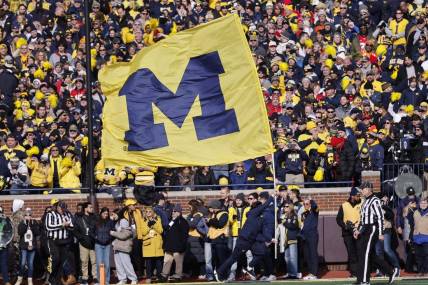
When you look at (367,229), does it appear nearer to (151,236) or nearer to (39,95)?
(151,236)

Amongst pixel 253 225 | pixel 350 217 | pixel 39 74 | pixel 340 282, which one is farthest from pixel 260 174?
pixel 39 74

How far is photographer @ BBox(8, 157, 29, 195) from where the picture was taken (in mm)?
31469

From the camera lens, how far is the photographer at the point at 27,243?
3011cm

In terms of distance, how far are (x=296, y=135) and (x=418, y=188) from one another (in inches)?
107

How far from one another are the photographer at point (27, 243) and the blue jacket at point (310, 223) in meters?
4.94

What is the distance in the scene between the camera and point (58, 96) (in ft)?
114

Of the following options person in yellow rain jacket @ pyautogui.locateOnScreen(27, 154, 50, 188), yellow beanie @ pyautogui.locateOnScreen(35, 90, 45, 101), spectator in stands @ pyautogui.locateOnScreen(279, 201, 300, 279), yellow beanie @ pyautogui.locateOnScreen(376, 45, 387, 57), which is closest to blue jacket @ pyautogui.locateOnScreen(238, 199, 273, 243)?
spectator in stands @ pyautogui.locateOnScreen(279, 201, 300, 279)

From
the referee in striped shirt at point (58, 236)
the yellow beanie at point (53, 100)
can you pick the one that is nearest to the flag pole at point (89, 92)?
the referee in striped shirt at point (58, 236)

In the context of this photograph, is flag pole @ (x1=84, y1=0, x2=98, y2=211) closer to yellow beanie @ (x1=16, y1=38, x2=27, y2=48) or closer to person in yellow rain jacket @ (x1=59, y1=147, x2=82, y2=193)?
person in yellow rain jacket @ (x1=59, y1=147, x2=82, y2=193)

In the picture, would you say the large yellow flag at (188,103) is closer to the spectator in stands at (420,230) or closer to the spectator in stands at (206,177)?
the spectator in stands at (420,230)

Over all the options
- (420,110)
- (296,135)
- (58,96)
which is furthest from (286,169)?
(58,96)

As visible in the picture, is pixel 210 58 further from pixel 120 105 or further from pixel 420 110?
Result: pixel 420 110

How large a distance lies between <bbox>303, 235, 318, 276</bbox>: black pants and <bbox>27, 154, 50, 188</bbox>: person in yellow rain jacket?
5179 millimetres

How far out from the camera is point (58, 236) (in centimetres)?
3000
